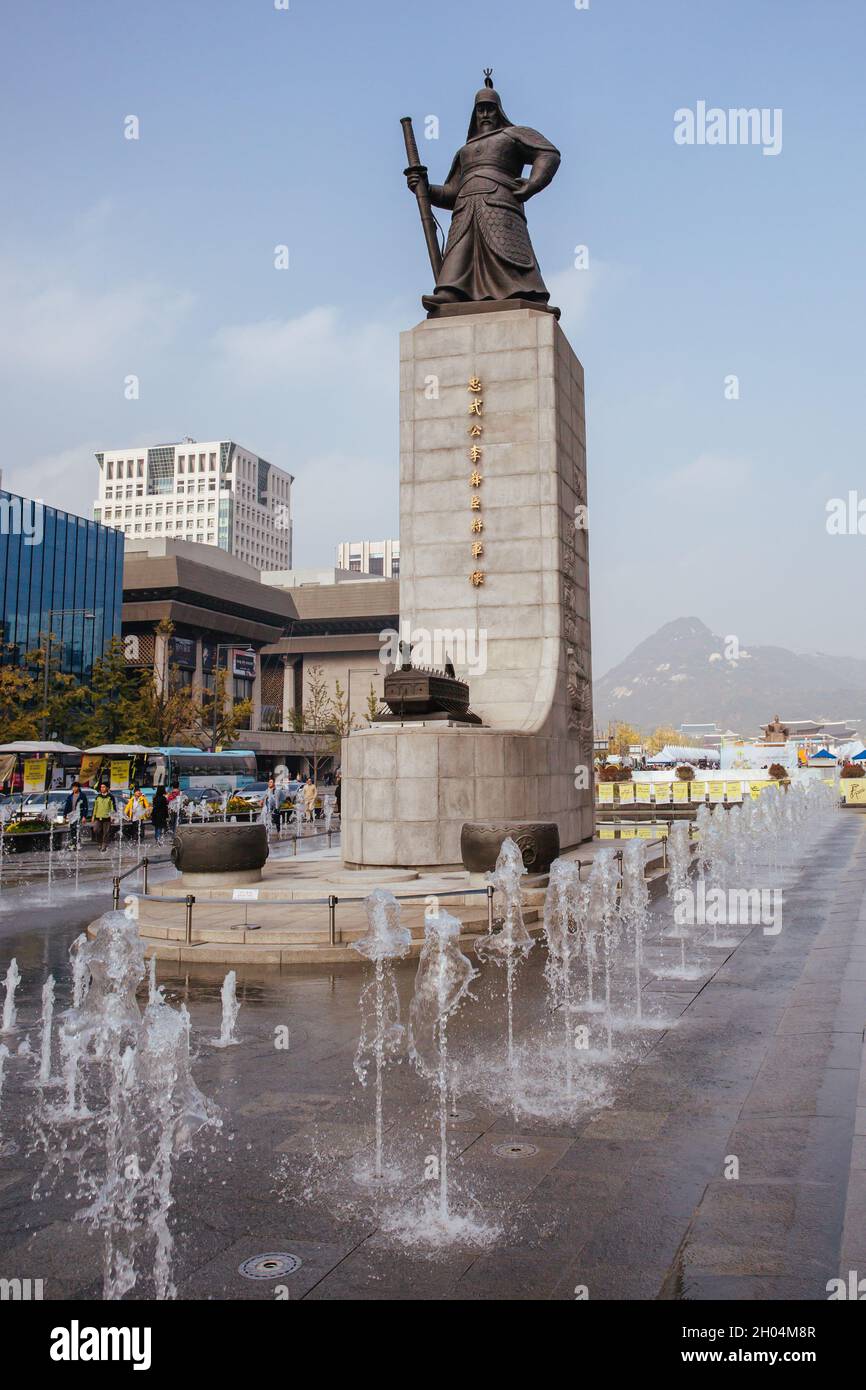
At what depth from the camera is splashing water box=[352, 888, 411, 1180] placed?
22.7 ft

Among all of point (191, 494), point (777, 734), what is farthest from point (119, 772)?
point (191, 494)

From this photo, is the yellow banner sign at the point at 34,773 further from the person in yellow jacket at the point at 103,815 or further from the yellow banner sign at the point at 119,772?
the yellow banner sign at the point at 119,772

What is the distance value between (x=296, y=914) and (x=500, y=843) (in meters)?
3.03

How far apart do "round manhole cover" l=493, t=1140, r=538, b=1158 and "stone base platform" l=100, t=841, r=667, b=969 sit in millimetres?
5485

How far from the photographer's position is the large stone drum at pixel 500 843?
45.5ft

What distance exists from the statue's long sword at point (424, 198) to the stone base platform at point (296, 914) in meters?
13.1

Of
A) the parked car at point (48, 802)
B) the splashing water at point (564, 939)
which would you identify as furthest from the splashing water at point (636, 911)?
the parked car at point (48, 802)

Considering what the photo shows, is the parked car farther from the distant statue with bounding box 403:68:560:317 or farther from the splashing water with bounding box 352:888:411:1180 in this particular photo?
the splashing water with bounding box 352:888:411:1180

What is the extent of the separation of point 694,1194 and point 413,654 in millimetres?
15711

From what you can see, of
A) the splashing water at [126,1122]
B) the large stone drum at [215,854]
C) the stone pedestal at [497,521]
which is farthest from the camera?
the stone pedestal at [497,521]

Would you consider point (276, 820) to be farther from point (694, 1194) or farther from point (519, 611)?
point (694, 1194)

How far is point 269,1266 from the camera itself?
408 cm

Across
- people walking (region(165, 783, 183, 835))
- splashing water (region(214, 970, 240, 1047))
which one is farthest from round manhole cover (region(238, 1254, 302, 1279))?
people walking (region(165, 783, 183, 835))
